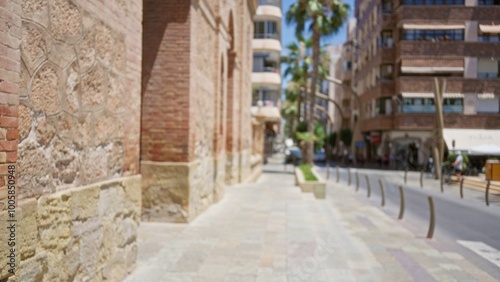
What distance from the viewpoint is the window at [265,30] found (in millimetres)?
39781

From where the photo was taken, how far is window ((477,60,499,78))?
523 cm

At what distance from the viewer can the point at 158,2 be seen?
952cm

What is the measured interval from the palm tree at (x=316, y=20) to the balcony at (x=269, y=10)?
388 inches

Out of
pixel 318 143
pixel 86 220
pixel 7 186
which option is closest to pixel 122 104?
pixel 86 220

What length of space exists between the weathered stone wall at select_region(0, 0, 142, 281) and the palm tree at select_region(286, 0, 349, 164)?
22702mm

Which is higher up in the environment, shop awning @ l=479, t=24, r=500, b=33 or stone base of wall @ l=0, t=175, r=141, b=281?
shop awning @ l=479, t=24, r=500, b=33

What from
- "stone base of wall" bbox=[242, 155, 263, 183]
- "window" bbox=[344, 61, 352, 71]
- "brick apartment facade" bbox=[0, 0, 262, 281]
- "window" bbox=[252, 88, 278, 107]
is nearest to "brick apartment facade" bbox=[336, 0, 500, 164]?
"brick apartment facade" bbox=[0, 0, 262, 281]

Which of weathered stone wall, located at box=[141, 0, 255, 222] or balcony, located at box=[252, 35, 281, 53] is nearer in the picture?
weathered stone wall, located at box=[141, 0, 255, 222]

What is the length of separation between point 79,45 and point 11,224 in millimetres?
1886

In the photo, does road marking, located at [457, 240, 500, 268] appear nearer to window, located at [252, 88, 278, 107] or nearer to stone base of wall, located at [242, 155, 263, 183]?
stone base of wall, located at [242, 155, 263, 183]

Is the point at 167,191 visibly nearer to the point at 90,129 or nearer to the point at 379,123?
the point at 90,129

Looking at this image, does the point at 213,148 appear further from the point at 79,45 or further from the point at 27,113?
the point at 27,113

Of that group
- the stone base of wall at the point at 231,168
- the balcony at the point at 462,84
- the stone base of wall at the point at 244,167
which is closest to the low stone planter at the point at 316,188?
the stone base of wall at the point at 231,168

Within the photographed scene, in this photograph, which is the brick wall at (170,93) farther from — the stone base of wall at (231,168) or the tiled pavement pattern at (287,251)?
the stone base of wall at (231,168)
